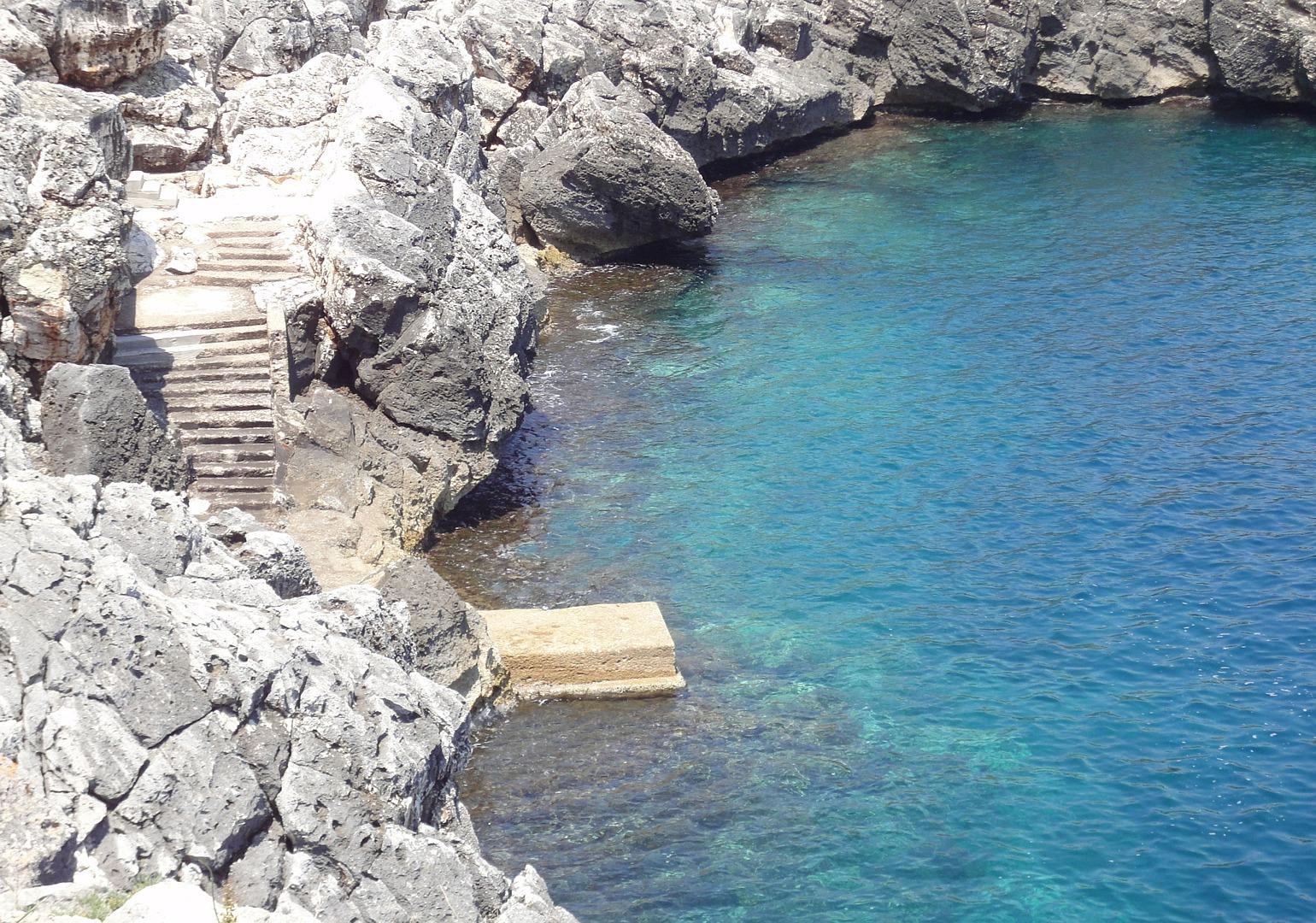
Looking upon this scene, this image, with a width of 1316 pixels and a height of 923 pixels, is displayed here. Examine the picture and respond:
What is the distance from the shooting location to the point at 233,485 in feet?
60.5

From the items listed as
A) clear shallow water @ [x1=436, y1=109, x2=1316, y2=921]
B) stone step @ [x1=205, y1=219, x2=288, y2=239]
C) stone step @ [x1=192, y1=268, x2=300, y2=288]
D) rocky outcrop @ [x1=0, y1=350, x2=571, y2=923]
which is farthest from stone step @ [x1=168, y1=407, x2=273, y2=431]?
rocky outcrop @ [x1=0, y1=350, x2=571, y2=923]

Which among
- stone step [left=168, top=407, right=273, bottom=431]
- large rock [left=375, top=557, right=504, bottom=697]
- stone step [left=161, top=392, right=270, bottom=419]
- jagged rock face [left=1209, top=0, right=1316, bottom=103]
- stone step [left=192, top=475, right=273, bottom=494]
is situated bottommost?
large rock [left=375, top=557, right=504, bottom=697]

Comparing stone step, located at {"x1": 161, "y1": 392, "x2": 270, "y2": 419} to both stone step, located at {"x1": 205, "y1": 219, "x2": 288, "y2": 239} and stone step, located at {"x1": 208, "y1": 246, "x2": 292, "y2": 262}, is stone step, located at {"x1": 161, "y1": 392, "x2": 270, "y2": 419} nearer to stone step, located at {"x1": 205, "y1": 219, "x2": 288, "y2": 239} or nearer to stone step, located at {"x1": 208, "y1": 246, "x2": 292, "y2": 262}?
stone step, located at {"x1": 208, "y1": 246, "x2": 292, "y2": 262}

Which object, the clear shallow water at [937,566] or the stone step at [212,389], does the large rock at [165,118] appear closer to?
the stone step at [212,389]

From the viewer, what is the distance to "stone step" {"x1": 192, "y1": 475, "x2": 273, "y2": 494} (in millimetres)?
18250

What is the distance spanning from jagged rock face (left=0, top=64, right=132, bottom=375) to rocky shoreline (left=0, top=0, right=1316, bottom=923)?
40mm

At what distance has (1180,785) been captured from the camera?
15.4m

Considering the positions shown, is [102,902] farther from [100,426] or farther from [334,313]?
[334,313]

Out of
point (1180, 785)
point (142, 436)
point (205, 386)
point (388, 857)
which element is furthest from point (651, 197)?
point (388, 857)

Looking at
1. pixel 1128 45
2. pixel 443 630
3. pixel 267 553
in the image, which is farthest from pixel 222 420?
pixel 1128 45

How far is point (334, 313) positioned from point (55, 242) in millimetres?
4458

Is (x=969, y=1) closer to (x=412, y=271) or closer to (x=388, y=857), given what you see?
(x=412, y=271)

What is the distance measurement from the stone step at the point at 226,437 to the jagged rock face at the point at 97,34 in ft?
27.2

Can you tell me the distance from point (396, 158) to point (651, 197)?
12.2 metres
